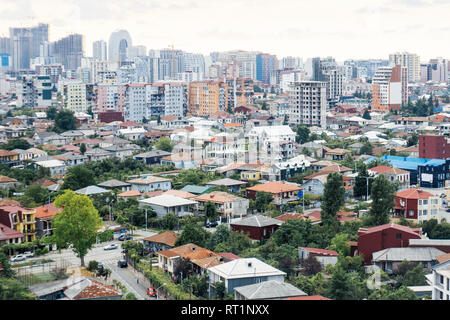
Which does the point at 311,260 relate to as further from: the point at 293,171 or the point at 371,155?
the point at 371,155

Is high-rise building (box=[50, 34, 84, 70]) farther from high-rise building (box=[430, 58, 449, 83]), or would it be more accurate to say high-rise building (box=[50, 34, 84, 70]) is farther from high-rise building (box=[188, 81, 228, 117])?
high-rise building (box=[430, 58, 449, 83])

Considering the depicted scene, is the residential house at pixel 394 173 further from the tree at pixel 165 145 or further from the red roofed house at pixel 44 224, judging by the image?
the red roofed house at pixel 44 224

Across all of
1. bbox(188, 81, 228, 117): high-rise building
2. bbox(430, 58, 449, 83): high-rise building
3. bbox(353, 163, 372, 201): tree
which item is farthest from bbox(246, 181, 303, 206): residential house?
bbox(430, 58, 449, 83): high-rise building

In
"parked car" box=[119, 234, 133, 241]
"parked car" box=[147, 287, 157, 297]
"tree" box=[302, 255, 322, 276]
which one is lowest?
"parked car" box=[119, 234, 133, 241]

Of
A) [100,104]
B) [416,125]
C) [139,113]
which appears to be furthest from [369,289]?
[100,104]

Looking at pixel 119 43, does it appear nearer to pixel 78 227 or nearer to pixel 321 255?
pixel 78 227

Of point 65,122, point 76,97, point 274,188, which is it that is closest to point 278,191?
point 274,188

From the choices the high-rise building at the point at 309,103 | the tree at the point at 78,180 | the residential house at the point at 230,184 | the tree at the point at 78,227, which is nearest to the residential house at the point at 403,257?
the tree at the point at 78,227
